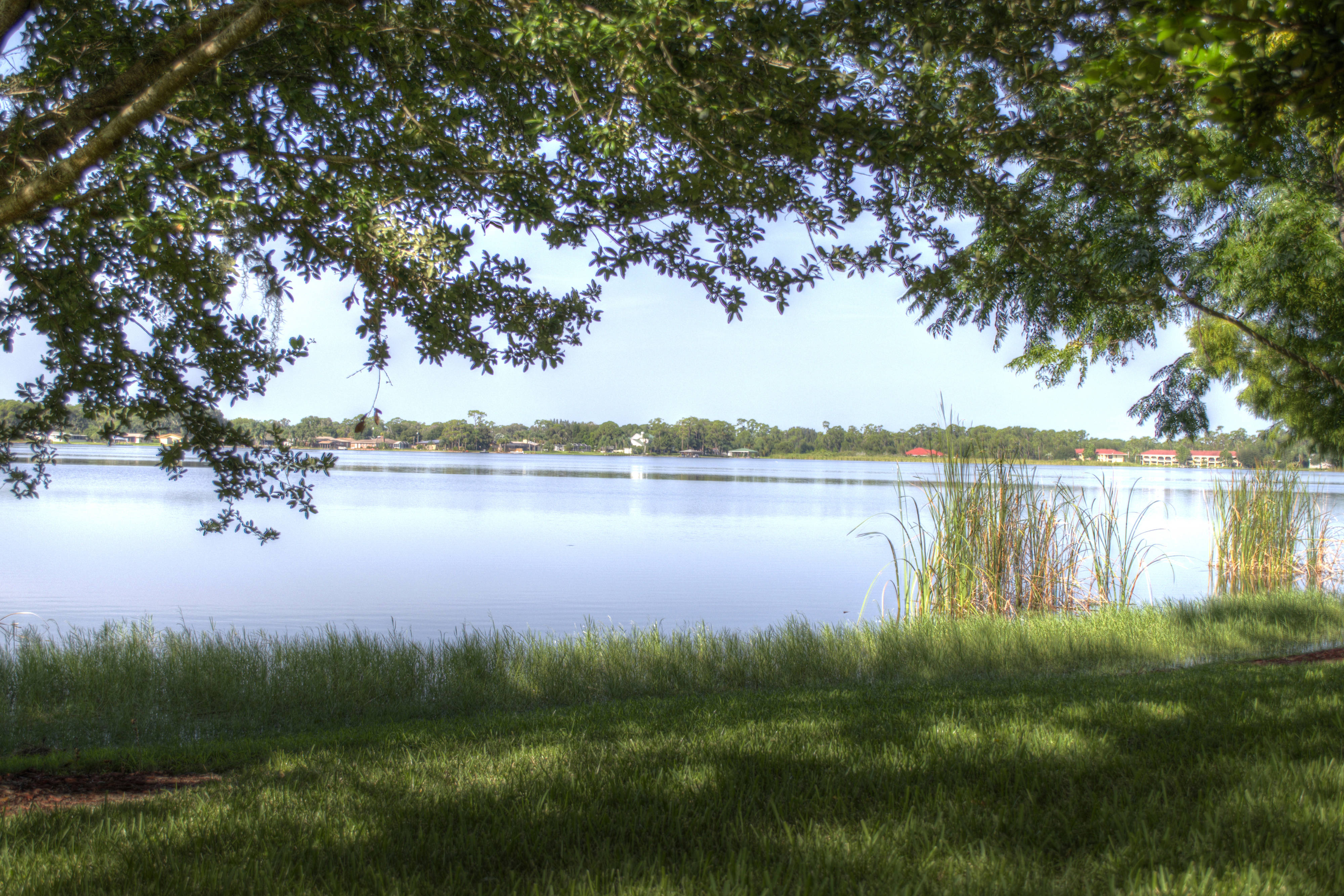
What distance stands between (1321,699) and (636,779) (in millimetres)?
4163

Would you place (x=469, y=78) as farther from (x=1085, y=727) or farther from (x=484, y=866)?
(x=1085, y=727)

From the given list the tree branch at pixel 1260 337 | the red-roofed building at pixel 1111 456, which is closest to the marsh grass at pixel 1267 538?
the tree branch at pixel 1260 337

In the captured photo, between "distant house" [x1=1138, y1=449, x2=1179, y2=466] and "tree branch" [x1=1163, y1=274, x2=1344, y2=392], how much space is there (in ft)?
347

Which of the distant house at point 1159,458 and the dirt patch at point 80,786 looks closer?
the dirt patch at point 80,786

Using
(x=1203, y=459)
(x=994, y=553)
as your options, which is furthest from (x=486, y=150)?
(x=1203, y=459)

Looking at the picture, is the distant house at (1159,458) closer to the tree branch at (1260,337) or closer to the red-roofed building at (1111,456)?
the red-roofed building at (1111,456)

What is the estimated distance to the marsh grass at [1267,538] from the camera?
40.0 ft

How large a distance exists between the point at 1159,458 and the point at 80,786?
132 m

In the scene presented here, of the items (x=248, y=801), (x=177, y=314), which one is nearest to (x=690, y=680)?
(x=248, y=801)

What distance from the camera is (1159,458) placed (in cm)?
11394

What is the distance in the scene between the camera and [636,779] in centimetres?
346

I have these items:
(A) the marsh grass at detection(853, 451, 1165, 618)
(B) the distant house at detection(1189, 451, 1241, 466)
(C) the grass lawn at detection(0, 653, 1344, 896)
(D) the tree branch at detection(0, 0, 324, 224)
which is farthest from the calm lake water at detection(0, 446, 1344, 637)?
(B) the distant house at detection(1189, 451, 1241, 466)

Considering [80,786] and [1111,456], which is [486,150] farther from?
[1111,456]

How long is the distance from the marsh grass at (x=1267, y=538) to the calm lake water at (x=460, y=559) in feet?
4.63
